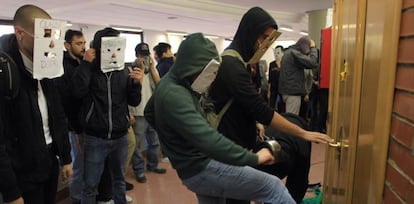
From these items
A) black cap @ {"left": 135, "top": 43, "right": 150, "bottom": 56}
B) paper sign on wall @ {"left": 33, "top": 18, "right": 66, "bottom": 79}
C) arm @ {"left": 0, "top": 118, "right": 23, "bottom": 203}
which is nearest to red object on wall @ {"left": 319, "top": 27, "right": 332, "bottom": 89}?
black cap @ {"left": 135, "top": 43, "right": 150, "bottom": 56}

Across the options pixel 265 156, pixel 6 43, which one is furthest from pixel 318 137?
pixel 6 43

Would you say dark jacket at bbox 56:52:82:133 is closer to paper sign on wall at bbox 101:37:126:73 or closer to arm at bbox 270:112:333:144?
paper sign on wall at bbox 101:37:126:73

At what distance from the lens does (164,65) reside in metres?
3.76

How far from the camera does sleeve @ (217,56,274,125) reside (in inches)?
60.7

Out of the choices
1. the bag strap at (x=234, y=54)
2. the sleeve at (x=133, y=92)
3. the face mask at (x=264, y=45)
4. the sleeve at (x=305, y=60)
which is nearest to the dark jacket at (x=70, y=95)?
the sleeve at (x=133, y=92)

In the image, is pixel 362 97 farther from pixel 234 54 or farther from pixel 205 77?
pixel 234 54

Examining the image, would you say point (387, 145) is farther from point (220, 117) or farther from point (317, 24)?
point (317, 24)

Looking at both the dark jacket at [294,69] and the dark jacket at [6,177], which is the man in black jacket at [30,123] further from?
the dark jacket at [294,69]

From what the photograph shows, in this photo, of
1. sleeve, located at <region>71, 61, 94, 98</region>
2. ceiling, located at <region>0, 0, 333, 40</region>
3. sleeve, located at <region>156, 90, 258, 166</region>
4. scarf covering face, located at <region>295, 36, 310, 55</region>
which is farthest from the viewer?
ceiling, located at <region>0, 0, 333, 40</region>

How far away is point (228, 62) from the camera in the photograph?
5.14 ft

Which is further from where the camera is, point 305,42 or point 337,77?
point 305,42

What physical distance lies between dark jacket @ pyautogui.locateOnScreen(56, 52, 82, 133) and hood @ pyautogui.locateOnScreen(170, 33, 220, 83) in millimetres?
1089

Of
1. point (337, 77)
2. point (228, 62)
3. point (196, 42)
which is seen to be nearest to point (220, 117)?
point (228, 62)

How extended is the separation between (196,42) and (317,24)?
19.8 ft
